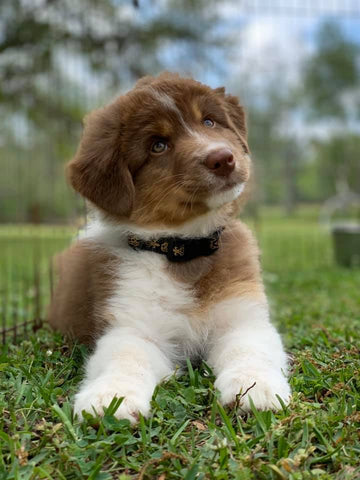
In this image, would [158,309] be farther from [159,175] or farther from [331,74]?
[331,74]

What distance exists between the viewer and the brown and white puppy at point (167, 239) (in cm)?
289

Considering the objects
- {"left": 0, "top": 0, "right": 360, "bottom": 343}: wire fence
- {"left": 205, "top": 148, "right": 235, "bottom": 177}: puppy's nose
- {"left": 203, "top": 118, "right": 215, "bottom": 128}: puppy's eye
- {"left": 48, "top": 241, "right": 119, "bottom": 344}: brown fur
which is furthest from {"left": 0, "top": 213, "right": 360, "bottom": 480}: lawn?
Answer: {"left": 0, "top": 0, "right": 360, "bottom": 343}: wire fence

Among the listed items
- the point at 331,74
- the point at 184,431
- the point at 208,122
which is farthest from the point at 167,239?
the point at 331,74

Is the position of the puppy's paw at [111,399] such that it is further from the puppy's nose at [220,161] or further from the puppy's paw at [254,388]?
the puppy's nose at [220,161]

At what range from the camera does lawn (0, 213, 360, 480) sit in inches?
79.0

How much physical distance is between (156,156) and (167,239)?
496 mm

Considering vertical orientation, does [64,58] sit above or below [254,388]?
above

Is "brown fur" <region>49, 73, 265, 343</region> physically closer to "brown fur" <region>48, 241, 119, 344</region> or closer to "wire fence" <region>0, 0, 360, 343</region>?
"brown fur" <region>48, 241, 119, 344</region>

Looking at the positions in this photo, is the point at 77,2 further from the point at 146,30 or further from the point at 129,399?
the point at 129,399

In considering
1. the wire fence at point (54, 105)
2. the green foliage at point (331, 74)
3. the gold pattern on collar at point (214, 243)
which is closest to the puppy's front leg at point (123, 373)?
the gold pattern on collar at point (214, 243)

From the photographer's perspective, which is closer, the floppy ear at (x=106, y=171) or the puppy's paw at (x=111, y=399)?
the puppy's paw at (x=111, y=399)

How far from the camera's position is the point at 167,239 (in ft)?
10.7

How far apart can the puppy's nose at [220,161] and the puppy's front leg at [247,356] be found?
28.9 inches

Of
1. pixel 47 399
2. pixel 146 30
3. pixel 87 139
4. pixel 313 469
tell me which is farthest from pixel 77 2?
pixel 313 469
